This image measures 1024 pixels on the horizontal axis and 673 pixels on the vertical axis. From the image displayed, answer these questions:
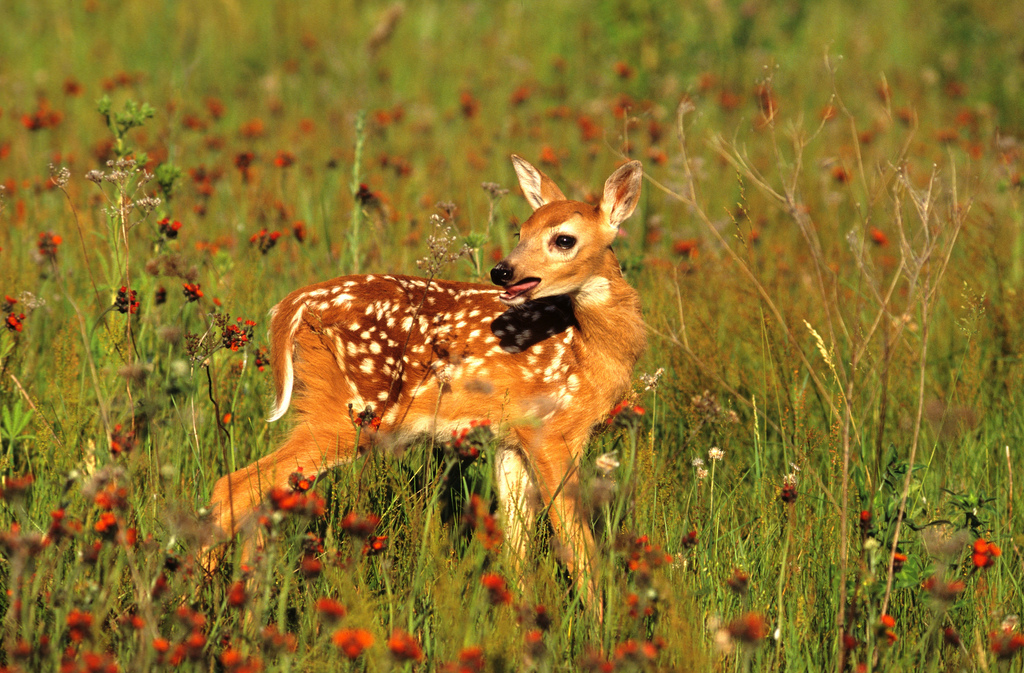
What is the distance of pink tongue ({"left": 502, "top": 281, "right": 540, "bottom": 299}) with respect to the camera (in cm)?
342

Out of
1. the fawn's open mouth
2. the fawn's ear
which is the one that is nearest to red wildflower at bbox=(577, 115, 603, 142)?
the fawn's ear

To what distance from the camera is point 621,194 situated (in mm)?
3787

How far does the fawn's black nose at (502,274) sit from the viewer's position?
133 inches

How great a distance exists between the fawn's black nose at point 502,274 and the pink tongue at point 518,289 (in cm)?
4

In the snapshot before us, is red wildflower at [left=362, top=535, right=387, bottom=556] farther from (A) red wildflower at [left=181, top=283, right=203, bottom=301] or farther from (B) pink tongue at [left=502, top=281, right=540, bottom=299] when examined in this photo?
(A) red wildflower at [left=181, top=283, right=203, bottom=301]

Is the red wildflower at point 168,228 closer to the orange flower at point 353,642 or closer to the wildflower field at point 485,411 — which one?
the wildflower field at point 485,411

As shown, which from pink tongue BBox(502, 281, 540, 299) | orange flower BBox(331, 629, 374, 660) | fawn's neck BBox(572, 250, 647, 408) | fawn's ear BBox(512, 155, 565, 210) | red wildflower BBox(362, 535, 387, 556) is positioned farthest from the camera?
fawn's ear BBox(512, 155, 565, 210)

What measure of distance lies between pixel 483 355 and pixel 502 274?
33 centimetres

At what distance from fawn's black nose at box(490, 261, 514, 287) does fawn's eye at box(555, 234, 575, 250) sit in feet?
0.80

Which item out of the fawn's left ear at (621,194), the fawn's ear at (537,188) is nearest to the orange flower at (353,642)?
the fawn's left ear at (621,194)

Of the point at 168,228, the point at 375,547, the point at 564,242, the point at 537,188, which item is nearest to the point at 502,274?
the point at 564,242

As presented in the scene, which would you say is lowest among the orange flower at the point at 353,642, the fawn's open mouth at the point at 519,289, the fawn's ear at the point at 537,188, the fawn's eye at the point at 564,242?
the orange flower at the point at 353,642

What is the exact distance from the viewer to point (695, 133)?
812 centimetres

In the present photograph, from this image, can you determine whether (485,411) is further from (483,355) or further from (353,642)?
(353,642)
